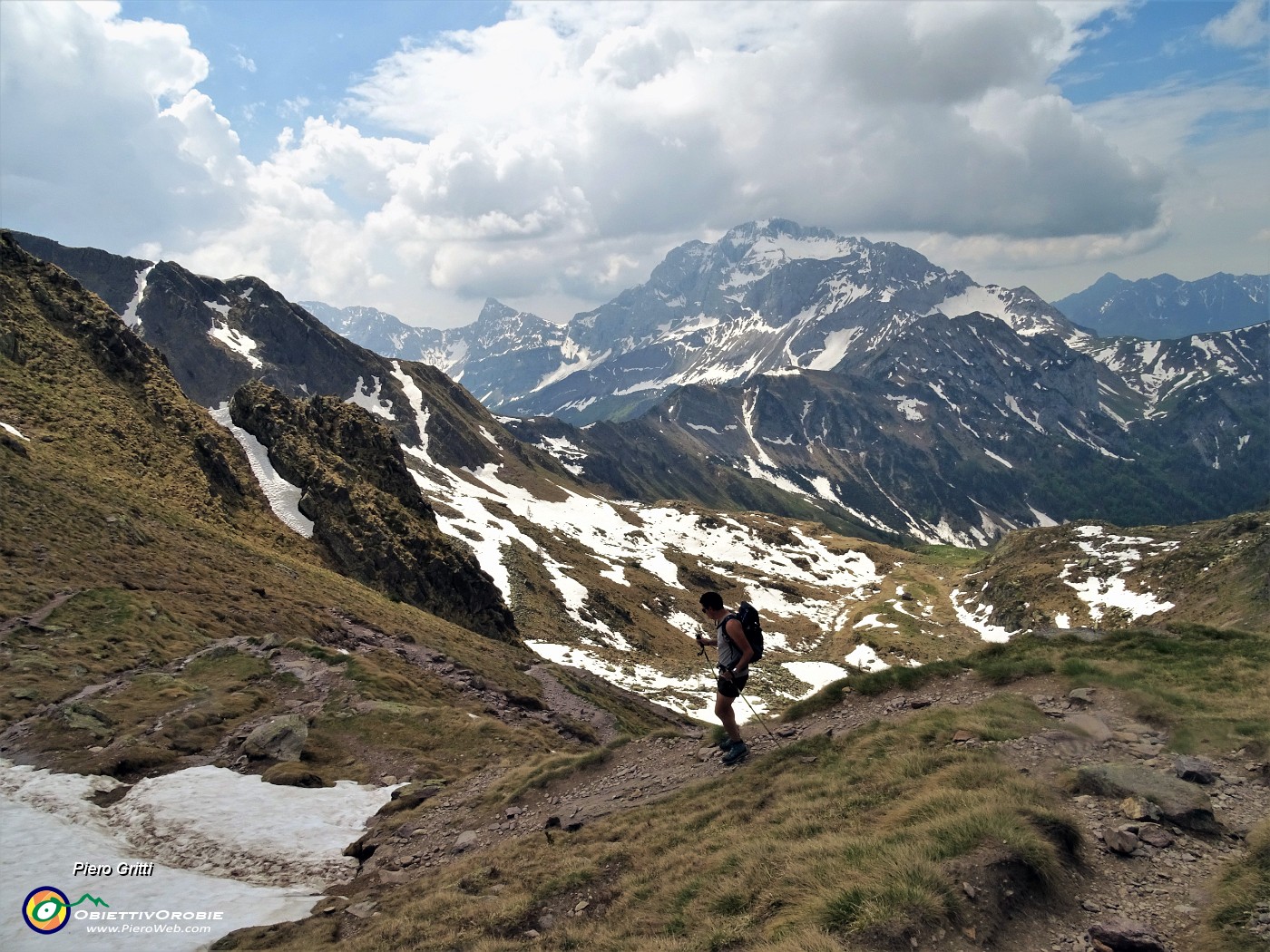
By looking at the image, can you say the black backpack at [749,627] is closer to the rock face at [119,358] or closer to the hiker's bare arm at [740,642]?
the hiker's bare arm at [740,642]

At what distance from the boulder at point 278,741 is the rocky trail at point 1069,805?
452 cm

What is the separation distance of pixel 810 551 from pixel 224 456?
15327cm

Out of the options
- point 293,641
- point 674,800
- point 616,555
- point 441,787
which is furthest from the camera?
point 616,555

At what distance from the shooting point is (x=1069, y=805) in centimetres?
1048

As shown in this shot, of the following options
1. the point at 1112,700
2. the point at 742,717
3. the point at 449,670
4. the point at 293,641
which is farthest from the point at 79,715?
the point at 742,717

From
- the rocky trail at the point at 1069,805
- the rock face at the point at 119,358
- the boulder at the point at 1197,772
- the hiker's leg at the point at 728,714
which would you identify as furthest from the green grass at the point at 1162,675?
the rock face at the point at 119,358

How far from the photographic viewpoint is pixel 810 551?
182750mm

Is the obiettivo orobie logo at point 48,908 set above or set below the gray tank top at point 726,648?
below

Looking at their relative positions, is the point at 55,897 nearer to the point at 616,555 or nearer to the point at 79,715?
the point at 79,715

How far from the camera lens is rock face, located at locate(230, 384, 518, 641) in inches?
2190

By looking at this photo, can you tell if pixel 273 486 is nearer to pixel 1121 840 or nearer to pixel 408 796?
pixel 408 796

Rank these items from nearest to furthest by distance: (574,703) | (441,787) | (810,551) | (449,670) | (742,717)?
(441,787) → (449,670) → (574,703) → (742,717) → (810,551)

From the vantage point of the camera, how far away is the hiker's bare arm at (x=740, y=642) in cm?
1370

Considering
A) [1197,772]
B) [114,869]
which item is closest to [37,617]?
[114,869]
